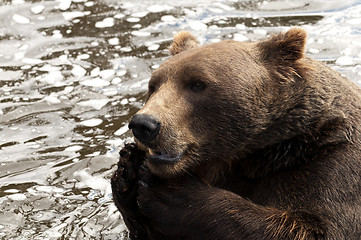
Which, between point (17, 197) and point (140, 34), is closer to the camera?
point (17, 197)

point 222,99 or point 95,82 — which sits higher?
point 222,99

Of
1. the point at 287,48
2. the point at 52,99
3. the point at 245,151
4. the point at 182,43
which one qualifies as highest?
the point at 287,48

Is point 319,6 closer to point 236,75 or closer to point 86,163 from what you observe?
point 86,163

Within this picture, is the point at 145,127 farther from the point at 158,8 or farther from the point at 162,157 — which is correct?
the point at 158,8

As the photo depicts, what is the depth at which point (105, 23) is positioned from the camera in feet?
40.4

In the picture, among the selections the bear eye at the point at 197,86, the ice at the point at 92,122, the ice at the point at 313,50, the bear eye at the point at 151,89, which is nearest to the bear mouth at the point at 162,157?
the bear eye at the point at 197,86

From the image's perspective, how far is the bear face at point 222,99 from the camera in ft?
18.2

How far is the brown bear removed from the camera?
543 centimetres

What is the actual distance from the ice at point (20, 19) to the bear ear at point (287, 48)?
729 centimetres

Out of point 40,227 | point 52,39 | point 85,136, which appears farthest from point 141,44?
point 40,227

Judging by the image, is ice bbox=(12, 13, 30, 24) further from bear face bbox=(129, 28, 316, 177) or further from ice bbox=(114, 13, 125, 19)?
bear face bbox=(129, 28, 316, 177)

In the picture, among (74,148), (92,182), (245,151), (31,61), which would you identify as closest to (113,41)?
(31,61)

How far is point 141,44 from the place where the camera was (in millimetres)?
11555

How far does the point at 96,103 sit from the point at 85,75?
915 mm
